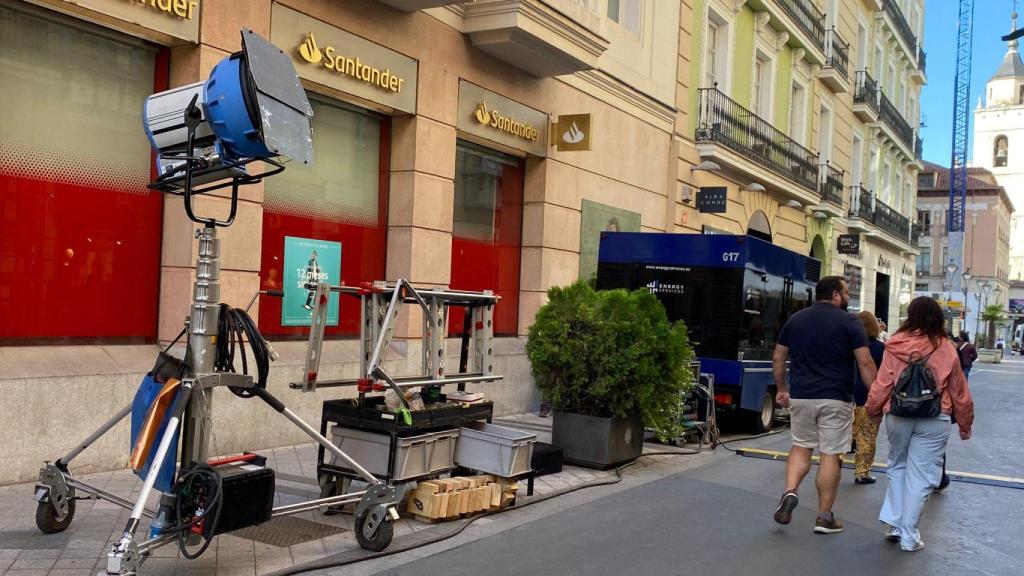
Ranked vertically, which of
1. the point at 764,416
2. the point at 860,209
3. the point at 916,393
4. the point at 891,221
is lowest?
the point at 764,416

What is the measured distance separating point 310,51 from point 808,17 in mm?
19057

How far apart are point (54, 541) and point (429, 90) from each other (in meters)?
7.34

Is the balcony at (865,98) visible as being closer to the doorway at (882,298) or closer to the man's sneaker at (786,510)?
the doorway at (882,298)

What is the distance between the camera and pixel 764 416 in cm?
1269

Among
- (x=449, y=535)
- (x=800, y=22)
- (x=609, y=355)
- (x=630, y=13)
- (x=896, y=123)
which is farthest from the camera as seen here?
(x=896, y=123)

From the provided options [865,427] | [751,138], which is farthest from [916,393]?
[751,138]

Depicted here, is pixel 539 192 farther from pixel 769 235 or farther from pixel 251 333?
pixel 769 235

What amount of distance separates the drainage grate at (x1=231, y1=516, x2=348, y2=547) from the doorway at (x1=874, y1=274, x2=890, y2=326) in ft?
111

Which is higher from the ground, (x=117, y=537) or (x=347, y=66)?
(x=347, y=66)

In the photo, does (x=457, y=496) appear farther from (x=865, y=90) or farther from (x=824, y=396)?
(x=865, y=90)

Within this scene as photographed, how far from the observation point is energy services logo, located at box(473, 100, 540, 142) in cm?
1227

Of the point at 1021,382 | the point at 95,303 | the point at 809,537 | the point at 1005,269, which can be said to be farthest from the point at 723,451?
the point at 1005,269

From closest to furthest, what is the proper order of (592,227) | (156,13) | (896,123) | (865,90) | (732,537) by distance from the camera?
(732,537) < (156,13) < (592,227) < (865,90) < (896,123)

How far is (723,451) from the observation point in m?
10.5
